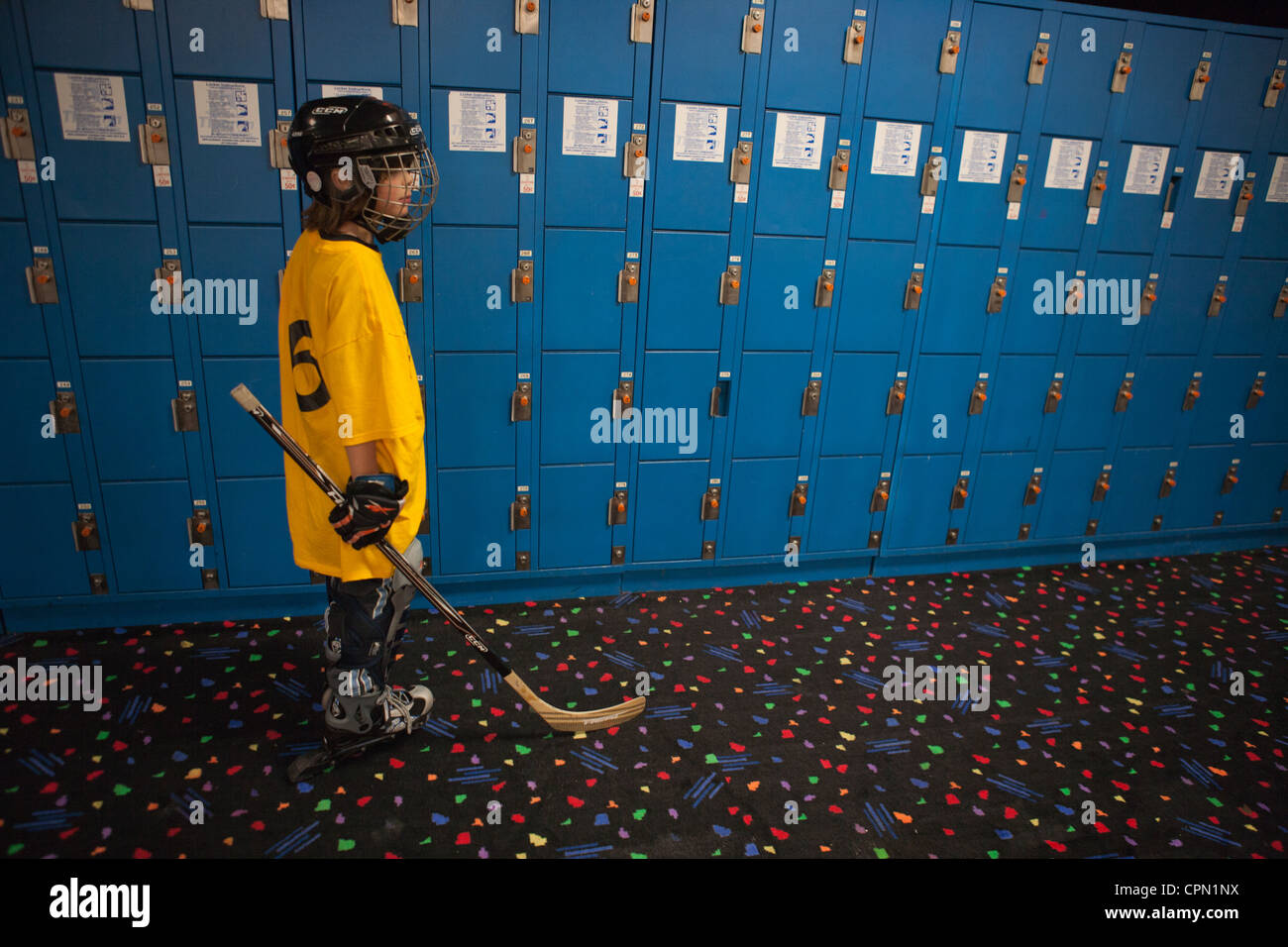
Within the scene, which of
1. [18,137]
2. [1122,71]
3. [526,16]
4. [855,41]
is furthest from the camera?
[1122,71]

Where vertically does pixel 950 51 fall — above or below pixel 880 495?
above

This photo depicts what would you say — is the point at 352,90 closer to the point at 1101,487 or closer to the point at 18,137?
the point at 18,137

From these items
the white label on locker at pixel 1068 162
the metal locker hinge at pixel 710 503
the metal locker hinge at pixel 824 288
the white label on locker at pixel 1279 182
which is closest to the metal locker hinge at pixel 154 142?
the metal locker hinge at pixel 710 503

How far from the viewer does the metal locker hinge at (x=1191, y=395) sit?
4406mm

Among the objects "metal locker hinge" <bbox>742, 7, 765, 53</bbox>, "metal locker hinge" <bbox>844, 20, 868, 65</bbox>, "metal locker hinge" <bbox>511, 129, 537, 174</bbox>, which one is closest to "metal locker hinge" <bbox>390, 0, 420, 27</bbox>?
"metal locker hinge" <bbox>511, 129, 537, 174</bbox>

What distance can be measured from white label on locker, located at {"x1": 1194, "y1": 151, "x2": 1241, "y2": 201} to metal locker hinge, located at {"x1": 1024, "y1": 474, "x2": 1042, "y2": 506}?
5.73 ft

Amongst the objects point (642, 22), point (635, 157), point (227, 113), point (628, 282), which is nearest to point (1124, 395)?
point (628, 282)

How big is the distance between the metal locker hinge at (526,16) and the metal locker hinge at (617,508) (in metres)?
2.05

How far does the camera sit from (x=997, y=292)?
12.8ft

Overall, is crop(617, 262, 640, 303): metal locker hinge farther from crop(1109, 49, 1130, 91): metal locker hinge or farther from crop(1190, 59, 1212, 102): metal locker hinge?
crop(1190, 59, 1212, 102): metal locker hinge

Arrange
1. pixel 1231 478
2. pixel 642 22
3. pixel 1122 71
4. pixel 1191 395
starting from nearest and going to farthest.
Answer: pixel 642 22 < pixel 1122 71 < pixel 1191 395 < pixel 1231 478

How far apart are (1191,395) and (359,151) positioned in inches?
186

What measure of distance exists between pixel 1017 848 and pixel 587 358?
8.31 ft
